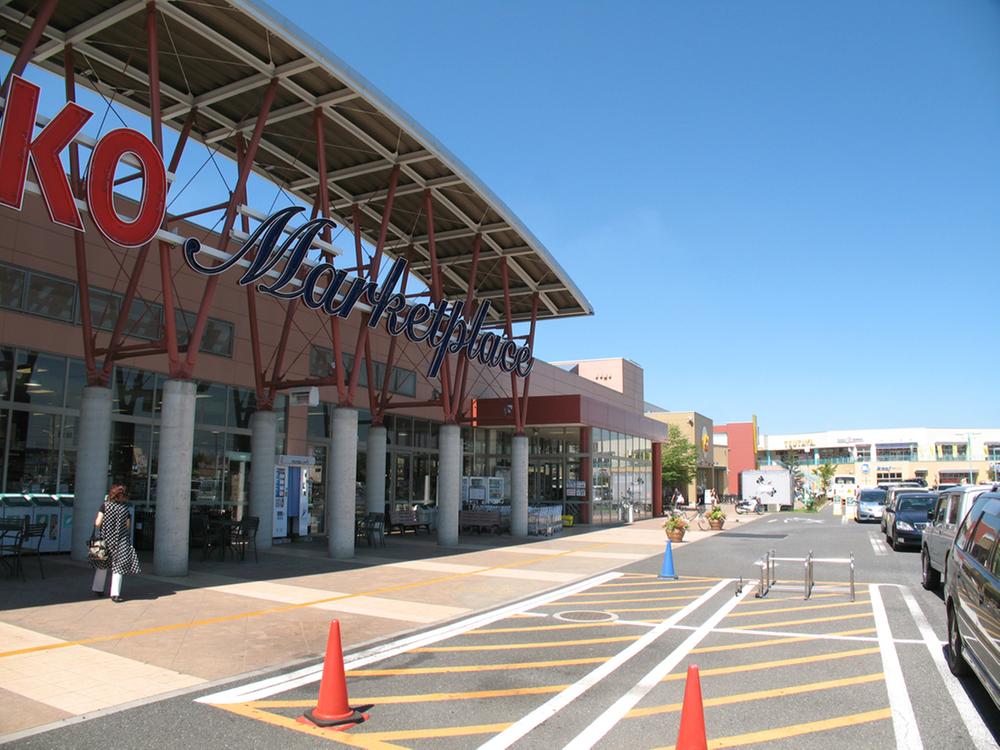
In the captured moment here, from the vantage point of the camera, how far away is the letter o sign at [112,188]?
11906 mm

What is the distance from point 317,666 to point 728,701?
14.0 feet

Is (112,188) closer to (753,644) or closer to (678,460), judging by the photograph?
(753,644)

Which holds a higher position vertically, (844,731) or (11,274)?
(11,274)

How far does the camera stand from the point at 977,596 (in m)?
6.50

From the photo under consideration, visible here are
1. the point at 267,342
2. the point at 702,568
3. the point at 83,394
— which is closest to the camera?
the point at 83,394

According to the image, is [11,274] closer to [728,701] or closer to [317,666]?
[317,666]

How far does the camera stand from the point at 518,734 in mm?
5801

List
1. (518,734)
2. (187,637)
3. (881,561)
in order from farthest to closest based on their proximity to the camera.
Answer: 1. (881,561)
2. (187,637)
3. (518,734)

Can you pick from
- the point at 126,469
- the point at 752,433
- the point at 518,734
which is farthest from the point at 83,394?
the point at 752,433

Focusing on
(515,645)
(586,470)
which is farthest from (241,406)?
(586,470)

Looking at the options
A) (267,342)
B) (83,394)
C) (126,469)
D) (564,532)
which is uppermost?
(267,342)

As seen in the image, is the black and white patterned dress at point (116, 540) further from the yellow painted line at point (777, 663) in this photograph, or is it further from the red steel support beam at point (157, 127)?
the yellow painted line at point (777, 663)

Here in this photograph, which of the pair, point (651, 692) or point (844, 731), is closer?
point (844, 731)

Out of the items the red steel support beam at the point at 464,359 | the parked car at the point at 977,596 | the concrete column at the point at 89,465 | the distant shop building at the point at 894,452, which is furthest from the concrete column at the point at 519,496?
the distant shop building at the point at 894,452
